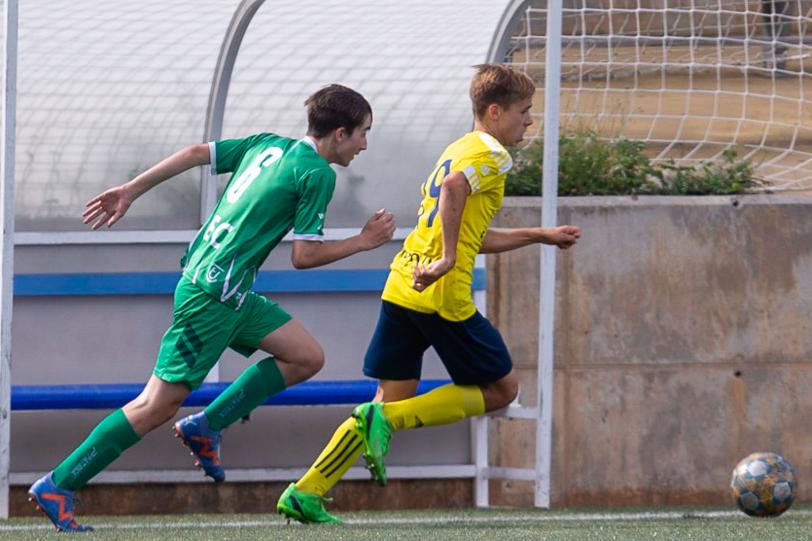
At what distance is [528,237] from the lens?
5.52 metres

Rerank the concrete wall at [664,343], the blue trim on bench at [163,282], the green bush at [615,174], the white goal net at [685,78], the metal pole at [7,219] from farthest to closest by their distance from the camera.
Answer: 1. the white goal net at [685,78]
2. the green bush at [615,174]
3. the concrete wall at [664,343]
4. the blue trim on bench at [163,282]
5. the metal pole at [7,219]

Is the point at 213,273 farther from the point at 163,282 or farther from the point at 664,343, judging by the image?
the point at 664,343

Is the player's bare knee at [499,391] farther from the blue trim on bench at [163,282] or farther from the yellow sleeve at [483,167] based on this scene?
the blue trim on bench at [163,282]

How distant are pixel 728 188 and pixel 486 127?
2369mm

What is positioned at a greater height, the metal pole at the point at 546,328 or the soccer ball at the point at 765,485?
the metal pole at the point at 546,328

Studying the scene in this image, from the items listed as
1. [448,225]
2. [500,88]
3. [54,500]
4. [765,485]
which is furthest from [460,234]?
[54,500]

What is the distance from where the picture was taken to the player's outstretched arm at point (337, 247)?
4980mm

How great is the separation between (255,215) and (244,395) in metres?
0.73

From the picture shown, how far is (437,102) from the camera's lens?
7.34m

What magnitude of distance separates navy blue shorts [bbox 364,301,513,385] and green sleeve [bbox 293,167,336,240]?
0.58 meters

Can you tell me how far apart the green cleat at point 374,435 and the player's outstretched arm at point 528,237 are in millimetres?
813

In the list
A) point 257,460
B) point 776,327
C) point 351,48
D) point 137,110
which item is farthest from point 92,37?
point 776,327

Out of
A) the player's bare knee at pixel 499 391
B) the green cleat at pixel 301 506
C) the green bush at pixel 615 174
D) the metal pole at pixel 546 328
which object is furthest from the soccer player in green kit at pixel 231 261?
the green bush at pixel 615 174

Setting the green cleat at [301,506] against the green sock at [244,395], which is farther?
the green sock at [244,395]
